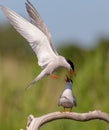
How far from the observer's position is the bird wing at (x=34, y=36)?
2.44m

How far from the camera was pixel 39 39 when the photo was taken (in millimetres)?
2518

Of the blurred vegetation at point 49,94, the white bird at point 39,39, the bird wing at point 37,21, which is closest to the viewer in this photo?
the white bird at point 39,39

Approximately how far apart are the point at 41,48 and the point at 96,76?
2.69 metres

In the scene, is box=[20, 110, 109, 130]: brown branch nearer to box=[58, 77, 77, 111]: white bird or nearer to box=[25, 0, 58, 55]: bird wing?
box=[58, 77, 77, 111]: white bird

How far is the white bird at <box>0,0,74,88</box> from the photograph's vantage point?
240cm

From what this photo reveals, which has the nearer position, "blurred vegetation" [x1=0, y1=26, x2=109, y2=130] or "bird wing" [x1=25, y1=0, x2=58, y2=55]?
"bird wing" [x1=25, y1=0, x2=58, y2=55]

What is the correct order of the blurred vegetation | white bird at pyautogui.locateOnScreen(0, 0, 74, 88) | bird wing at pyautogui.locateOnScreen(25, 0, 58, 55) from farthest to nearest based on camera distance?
1. the blurred vegetation
2. bird wing at pyautogui.locateOnScreen(25, 0, 58, 55)
3. white bird at pyautogui.locateOnScreen(0, 0, 74, 88)

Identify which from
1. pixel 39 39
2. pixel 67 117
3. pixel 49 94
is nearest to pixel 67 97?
→ pixel 67 117

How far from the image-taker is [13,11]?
2469 mm

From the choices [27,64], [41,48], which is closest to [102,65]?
[27,64]

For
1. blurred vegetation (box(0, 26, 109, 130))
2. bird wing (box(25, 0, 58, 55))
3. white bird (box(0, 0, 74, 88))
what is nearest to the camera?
white bird (box(0, 0, 74, 88))

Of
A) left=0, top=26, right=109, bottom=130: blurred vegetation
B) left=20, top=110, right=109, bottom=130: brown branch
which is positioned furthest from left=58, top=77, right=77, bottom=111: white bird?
left=0, top=26, right=109, bottom=130: blurred vegetation

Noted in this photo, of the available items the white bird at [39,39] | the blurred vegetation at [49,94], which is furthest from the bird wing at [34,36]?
the blurred vegetation at [49,94]

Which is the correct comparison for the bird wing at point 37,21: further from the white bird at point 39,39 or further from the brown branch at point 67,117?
the brown branch at point 67,117
